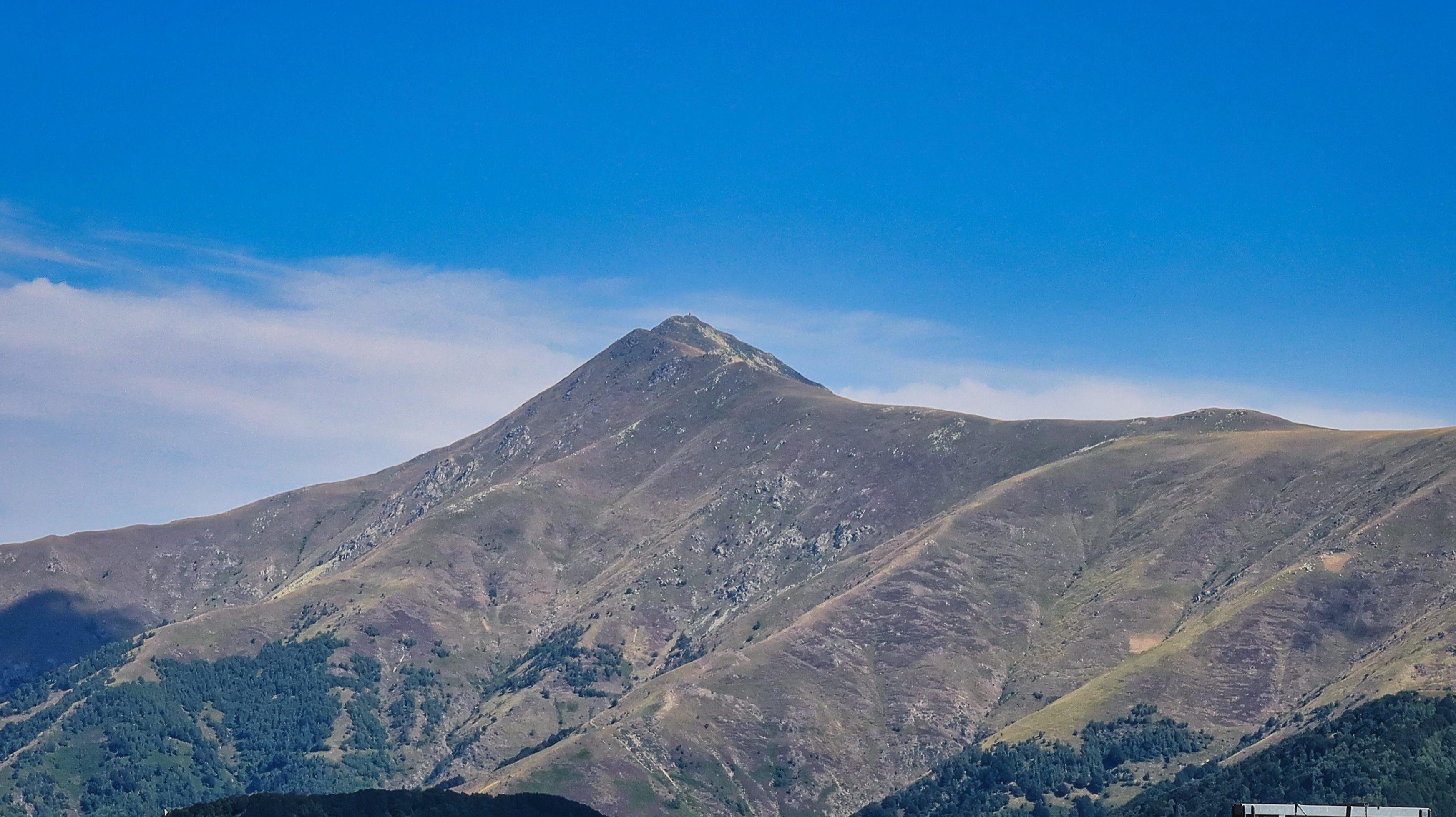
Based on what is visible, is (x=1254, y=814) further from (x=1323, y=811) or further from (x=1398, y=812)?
(x=1398, y=812)

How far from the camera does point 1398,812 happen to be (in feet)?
230

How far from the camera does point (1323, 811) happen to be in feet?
226

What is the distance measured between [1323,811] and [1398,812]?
4242mm

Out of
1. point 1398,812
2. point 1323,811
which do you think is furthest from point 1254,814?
point 1398,812

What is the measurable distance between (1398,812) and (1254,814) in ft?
26.0

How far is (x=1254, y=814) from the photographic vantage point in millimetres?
67875

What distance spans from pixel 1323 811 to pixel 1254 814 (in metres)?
3.69
